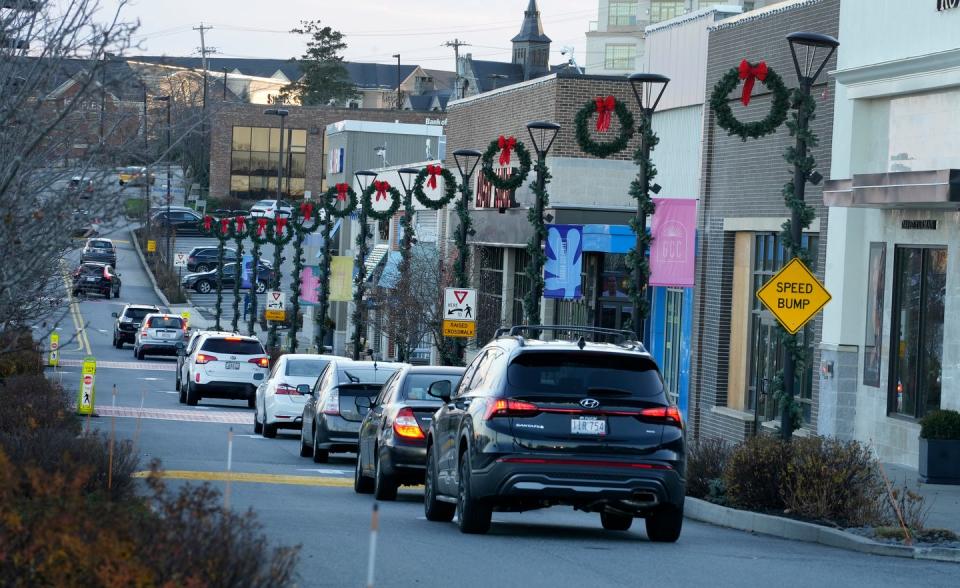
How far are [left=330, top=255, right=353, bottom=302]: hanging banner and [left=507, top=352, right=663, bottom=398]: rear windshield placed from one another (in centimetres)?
3823

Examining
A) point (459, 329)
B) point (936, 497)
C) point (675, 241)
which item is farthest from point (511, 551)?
point (459, 329)

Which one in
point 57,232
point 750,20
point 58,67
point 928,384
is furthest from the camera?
point 750,20

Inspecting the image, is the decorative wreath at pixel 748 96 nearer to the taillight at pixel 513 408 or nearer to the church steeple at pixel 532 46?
the taillight at pixel 513 408

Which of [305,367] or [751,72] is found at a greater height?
[751,72]

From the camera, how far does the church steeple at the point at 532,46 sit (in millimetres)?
141125

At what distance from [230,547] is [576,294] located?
3128 cm

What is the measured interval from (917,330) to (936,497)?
477 cm

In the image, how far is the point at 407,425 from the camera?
17.7m

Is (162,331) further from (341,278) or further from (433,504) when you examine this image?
(433,504)

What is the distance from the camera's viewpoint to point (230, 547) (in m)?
6.98

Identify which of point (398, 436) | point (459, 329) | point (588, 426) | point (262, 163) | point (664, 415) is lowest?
point (398, 436)

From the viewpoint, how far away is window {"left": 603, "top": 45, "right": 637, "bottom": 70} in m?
113

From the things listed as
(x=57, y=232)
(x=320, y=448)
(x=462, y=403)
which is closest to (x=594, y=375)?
(x=462, y=403)

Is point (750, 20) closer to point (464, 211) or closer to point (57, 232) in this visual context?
point (464, 211)
